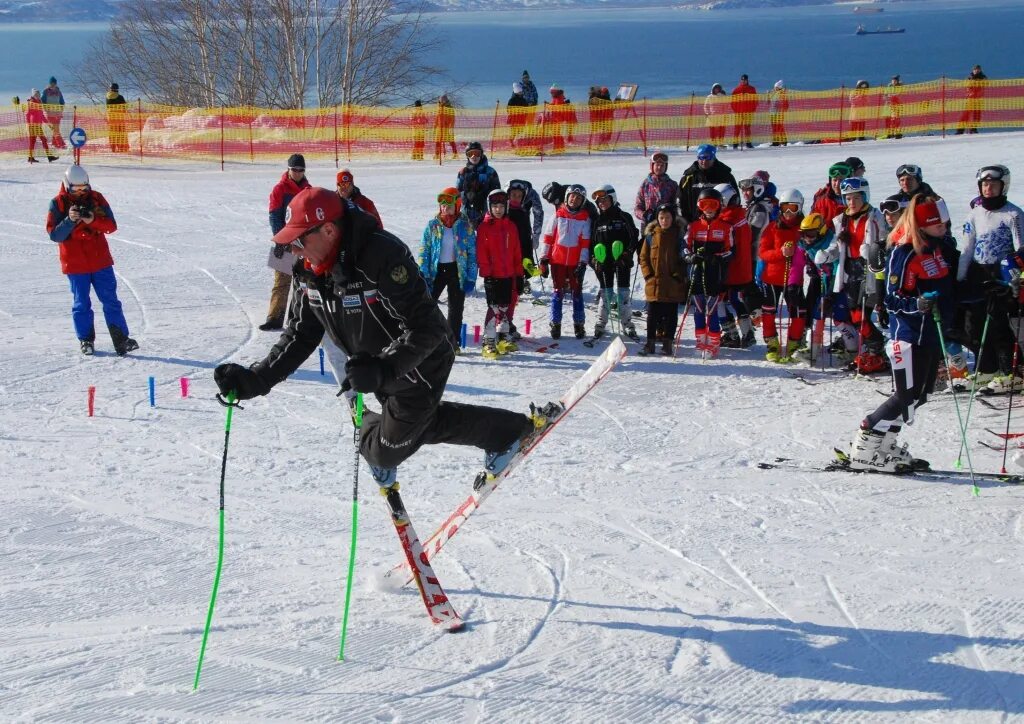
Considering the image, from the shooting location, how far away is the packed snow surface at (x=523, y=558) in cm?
480

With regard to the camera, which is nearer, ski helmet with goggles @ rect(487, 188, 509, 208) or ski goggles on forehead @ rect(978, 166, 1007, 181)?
ski goggles on forehead @ rect(978, 166, 1007, 181)

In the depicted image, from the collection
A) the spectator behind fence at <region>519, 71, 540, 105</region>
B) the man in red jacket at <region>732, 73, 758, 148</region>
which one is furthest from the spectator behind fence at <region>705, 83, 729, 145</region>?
the spectator behind fence at <region>519, 71, 540, 105</region>

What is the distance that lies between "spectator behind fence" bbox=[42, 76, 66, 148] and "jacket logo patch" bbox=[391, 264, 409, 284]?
22256mm

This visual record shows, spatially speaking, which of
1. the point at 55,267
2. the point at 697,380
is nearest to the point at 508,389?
the point at 697,380

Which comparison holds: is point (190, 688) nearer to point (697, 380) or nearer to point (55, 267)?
point (697, 380)

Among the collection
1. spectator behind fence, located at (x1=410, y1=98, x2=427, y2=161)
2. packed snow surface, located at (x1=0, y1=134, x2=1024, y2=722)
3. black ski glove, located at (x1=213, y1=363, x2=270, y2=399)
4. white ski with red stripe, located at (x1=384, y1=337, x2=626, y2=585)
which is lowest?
packed snow surface, located at (x1=0, y1=134, x2=1024, y2=722)

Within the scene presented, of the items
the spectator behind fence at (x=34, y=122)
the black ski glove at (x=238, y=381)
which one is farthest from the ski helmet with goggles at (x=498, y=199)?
the spectator behind fence at (x=34, y=122)

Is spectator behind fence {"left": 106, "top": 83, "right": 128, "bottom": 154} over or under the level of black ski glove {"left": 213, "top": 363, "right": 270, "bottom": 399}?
over

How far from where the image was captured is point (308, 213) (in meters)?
4.74

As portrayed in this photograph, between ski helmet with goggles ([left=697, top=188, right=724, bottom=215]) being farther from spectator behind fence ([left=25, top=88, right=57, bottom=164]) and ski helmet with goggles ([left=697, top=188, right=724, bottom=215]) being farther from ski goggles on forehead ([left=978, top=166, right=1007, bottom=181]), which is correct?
spectator behind fence ([left=25, top=88, right=57, bottom=164])

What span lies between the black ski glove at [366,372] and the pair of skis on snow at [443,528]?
3.07ft

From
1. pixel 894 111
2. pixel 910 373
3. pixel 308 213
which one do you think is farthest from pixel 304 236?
pixel 894 111

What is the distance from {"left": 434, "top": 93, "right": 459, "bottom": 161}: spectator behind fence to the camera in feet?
81.0

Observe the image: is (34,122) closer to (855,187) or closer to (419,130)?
(419,130)
